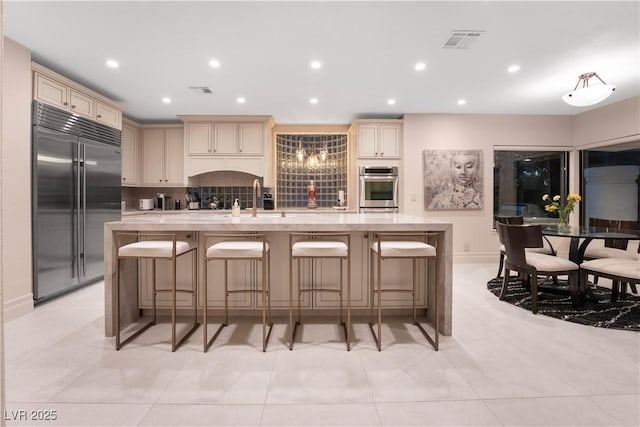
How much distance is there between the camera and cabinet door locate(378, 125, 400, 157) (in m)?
5.55

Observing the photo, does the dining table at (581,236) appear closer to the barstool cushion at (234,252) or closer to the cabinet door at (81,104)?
the barstool cushion at (234,252)

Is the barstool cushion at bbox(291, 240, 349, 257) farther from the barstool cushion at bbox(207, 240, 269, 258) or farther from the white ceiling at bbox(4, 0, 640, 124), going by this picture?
the white ceiling at bbox(4, 0, 640, 124)

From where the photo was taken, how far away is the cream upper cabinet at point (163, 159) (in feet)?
19.1

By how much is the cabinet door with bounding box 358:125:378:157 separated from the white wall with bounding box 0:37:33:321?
14.2 feet

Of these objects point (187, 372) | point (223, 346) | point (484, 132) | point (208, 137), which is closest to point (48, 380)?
point (187, 372)

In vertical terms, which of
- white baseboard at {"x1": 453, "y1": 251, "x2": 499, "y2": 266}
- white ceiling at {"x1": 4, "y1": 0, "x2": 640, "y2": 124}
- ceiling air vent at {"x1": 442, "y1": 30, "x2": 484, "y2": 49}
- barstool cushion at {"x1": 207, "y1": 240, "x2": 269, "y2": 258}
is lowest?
white baseboard at {"x1": 453, "y1": 251, "x2": 499, "y2": 266}

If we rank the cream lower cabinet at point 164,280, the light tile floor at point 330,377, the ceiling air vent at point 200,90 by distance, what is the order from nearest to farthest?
the light tile floor at point 330,377
the cream lower cabinet at point 164,280
the ceiling air vent at point 200,90

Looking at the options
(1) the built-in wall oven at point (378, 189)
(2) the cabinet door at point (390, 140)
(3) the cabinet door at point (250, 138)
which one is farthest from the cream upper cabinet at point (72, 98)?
(2) the cabinet door at point (390, 140)

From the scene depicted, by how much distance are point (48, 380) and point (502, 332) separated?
3305 mm

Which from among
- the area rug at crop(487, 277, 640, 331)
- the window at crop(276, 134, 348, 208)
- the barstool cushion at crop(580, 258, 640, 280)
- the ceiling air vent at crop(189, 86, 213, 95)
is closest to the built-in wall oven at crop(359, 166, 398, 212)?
the window at crop(276, 134, 348, 208)

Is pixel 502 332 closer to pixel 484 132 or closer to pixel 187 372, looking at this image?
pixel 187 372

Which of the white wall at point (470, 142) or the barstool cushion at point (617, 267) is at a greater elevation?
the white wall at point (470, 142)

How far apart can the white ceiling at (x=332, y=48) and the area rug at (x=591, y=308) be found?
2.63 meters

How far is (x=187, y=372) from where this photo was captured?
2061 millimetres
